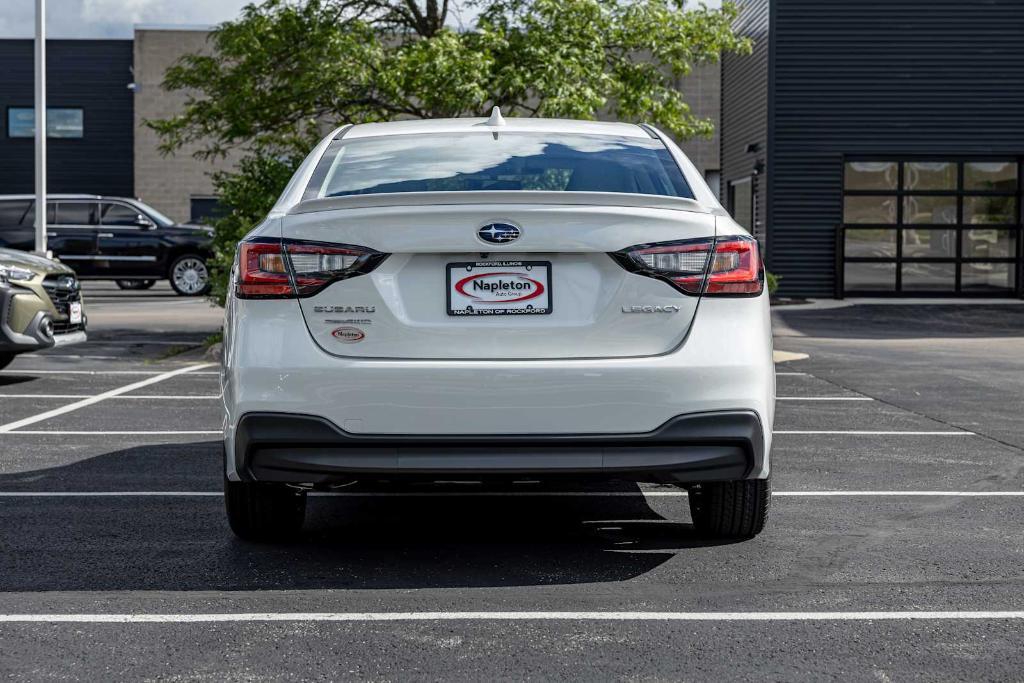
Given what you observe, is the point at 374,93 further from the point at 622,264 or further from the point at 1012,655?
the point at 1012,655

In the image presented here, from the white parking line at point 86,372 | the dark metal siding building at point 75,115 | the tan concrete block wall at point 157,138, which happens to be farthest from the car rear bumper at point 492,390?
the dark metal siding building at point 75,115

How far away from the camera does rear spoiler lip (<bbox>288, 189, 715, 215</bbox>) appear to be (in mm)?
4930

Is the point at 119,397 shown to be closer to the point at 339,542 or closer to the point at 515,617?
the point at 339,542

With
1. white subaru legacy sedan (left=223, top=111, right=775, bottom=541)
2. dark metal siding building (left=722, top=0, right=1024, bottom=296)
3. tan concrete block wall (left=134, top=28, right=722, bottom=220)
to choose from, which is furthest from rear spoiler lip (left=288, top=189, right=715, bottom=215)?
tan concrete block wall (left=134, top=28, right=722, bottom=220)

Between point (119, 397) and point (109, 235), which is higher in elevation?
point (109, 235)

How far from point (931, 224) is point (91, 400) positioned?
1823 cm

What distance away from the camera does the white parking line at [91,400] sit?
30.7 ft

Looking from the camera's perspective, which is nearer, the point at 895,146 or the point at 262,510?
the point at 262,510

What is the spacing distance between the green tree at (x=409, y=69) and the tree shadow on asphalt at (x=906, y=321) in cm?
350

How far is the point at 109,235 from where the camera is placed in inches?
1020

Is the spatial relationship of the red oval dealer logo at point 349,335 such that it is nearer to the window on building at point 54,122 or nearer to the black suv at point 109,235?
the black suv at point 109,235

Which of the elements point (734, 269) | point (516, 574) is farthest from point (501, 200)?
point (516, 574)

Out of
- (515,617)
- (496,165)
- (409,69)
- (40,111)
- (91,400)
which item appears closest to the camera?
(515,617)

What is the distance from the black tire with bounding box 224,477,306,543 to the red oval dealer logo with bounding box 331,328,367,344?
0.86 meters
